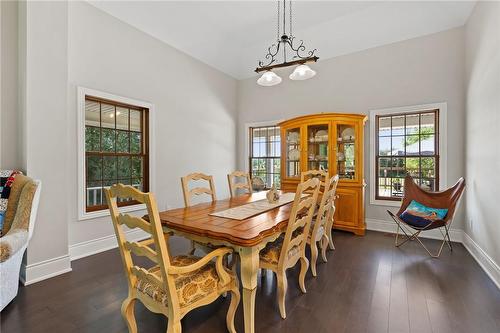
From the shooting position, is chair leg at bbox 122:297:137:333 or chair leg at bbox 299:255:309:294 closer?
chair leg at bbox 122:297:137:333

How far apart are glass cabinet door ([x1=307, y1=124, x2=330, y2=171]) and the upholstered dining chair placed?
10.0ft

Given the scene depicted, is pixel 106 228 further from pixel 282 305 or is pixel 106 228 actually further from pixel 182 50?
pixel 182 50

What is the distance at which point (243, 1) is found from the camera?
3406mm

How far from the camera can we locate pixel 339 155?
13.4 feet

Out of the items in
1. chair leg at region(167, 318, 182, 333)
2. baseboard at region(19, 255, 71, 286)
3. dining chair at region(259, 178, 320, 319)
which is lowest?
baseboard at region(19, 255, 71, 286)

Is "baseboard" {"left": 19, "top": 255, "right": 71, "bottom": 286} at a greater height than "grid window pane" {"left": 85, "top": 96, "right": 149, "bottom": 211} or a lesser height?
lesser

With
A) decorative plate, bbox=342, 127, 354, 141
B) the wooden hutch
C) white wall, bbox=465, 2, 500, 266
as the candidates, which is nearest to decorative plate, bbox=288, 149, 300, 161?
the wooden hutch

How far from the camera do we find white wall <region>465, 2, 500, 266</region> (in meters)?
2.42

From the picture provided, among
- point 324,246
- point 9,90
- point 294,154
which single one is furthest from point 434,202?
point 9,90

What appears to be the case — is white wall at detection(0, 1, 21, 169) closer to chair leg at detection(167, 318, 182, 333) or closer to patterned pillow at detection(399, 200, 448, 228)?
chair leg at detection(167, 318, 182, 333)

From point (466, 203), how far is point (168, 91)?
15.8ft

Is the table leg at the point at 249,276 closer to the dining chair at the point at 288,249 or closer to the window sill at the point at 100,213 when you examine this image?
the dining chair at the point at 288,249

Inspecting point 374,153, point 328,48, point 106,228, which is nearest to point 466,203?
point 374,153

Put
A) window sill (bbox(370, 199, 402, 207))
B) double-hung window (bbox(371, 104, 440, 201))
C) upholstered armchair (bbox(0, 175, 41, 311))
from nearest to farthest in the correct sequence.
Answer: upholstered armchair (bbox(0, 175, 41, 311)) < double-hung window (bbox(371, 104, 440, 201)) < window sill (bbox(370, 199, 402, 207))
